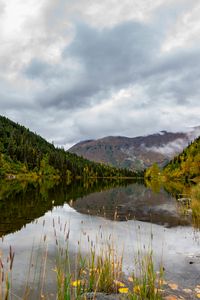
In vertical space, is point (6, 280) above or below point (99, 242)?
above

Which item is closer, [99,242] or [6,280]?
[6,280]

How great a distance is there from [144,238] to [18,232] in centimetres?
926

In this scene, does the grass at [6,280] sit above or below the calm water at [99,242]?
above

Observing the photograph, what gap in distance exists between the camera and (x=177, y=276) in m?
12.6

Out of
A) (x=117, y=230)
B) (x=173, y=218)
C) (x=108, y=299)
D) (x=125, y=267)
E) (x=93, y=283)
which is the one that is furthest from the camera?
(x=173, y=218)

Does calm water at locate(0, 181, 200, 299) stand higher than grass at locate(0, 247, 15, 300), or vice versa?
grass at locate(0, 247, 15, 300)

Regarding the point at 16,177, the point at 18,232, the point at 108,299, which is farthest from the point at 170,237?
the point at 16,177

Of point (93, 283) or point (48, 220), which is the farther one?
point (48, 220)

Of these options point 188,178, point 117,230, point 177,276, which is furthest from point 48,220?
point 188,178

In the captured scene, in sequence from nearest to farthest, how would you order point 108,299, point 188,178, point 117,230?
point 108,299
point 117,230
point 188,178

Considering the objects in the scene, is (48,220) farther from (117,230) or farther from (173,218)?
(173,218)

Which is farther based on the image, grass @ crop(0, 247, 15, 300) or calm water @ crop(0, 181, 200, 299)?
calm water @ crop(0, 181, 200, 299)

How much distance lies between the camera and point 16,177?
174m

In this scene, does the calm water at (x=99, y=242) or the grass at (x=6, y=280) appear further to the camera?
the calm water at (x=99, y=242)
